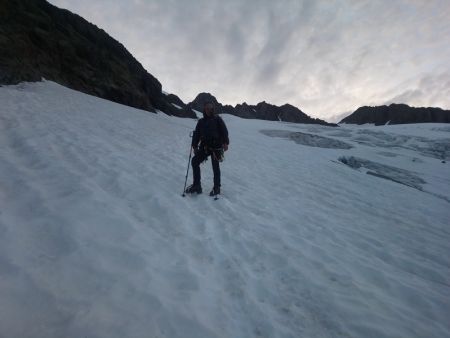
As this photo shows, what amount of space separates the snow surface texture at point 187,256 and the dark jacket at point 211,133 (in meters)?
1.35

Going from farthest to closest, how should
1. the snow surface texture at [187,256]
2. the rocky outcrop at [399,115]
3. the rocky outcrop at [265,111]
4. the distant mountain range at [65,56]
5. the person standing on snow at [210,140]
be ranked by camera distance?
1. the rocky outcrop at [265,111]
2. the rocky outcrop at [399,115]
3. the distant mountain range at [65,56]
4. the person standing on snow at [210,140]
5. the snow surface texture at [187,256]

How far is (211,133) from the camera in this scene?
271 inches

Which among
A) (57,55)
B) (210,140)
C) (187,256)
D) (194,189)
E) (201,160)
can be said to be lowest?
(187,256)

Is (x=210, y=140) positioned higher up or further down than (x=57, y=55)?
further down

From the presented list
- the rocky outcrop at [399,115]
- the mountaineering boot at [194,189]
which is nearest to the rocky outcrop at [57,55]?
the mountaineering boot at [194,189]

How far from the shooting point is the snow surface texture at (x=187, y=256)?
2789mm

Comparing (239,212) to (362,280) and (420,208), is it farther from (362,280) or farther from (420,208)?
(420,208)

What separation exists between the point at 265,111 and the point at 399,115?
44.3 meters

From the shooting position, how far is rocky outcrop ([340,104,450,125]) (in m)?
85.8

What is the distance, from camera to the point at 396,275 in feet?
14.6

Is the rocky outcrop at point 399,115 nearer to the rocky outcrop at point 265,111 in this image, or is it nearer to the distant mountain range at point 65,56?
the rocky outcrop at point 265,111

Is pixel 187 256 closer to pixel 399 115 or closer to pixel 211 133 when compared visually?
pixel 211 133

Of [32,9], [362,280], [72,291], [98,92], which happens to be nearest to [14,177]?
[72,291]

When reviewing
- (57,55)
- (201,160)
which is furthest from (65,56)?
(201,160)
